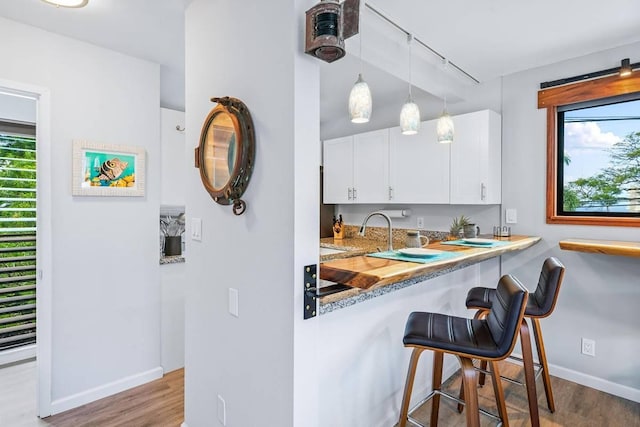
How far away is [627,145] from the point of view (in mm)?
2426

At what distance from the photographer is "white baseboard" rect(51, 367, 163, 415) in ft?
7.25

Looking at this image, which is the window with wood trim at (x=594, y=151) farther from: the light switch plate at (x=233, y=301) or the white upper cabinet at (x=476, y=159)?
the light switch plate at (x=233, y=301)

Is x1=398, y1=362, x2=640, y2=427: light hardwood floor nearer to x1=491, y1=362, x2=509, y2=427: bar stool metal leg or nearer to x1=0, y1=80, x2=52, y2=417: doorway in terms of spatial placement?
x1=491, y1=362, x2=509, y2=427: bar stool metal leg

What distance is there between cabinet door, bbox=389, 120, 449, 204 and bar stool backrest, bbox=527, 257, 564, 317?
1.14 metres

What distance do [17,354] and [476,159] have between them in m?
4.35

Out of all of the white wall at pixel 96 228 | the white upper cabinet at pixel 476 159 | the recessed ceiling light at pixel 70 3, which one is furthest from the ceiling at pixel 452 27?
the white upper cabinet at pixel 476 159

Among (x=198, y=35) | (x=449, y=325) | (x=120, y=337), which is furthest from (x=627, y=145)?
(x=120, y=337)

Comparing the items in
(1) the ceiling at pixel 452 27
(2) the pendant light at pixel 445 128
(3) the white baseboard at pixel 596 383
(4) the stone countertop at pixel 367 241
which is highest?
(1) the ceiling at pixel 452 27

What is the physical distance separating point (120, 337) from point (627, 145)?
13.1ft

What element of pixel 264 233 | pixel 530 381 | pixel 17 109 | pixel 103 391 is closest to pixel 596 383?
pixel 530 381

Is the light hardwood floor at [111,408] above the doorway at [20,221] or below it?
below

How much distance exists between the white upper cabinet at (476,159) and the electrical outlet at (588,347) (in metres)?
1.24

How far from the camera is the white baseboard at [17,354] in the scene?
2871mm

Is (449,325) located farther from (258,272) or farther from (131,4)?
(131,4)
